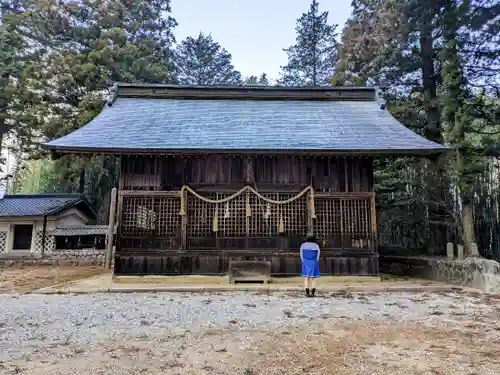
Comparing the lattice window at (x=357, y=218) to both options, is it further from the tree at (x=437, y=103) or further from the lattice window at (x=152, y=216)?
the lattice window at (x=152, y=216)

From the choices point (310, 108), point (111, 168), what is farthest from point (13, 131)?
point (310, 108)

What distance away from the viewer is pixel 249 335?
199 inches

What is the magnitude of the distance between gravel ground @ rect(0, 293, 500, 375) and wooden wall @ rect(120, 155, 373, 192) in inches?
144

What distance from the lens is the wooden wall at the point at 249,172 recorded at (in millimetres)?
10492

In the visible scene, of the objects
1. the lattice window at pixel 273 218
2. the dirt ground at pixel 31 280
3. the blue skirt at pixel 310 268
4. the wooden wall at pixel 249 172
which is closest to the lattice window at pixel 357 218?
the wooden wall at pixel 249 172

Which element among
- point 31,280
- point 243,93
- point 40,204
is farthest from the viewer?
point 40,204

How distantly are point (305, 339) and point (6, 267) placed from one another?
51.3ft

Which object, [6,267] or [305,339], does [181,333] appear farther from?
[6,267]

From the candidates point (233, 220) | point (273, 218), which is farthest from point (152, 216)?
point (273, 218)

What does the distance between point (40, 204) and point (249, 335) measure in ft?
56.7

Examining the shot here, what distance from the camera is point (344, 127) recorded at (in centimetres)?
1146

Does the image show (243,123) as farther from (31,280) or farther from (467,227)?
(31,280)

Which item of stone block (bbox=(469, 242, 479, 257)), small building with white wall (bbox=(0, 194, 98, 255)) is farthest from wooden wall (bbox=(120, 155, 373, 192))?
small building with white wall (bbox=(0, 194, 98, 255))

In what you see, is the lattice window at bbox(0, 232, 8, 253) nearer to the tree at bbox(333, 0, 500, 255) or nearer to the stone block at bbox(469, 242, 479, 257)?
the tree at bbox(333, 0, 500, 255)
